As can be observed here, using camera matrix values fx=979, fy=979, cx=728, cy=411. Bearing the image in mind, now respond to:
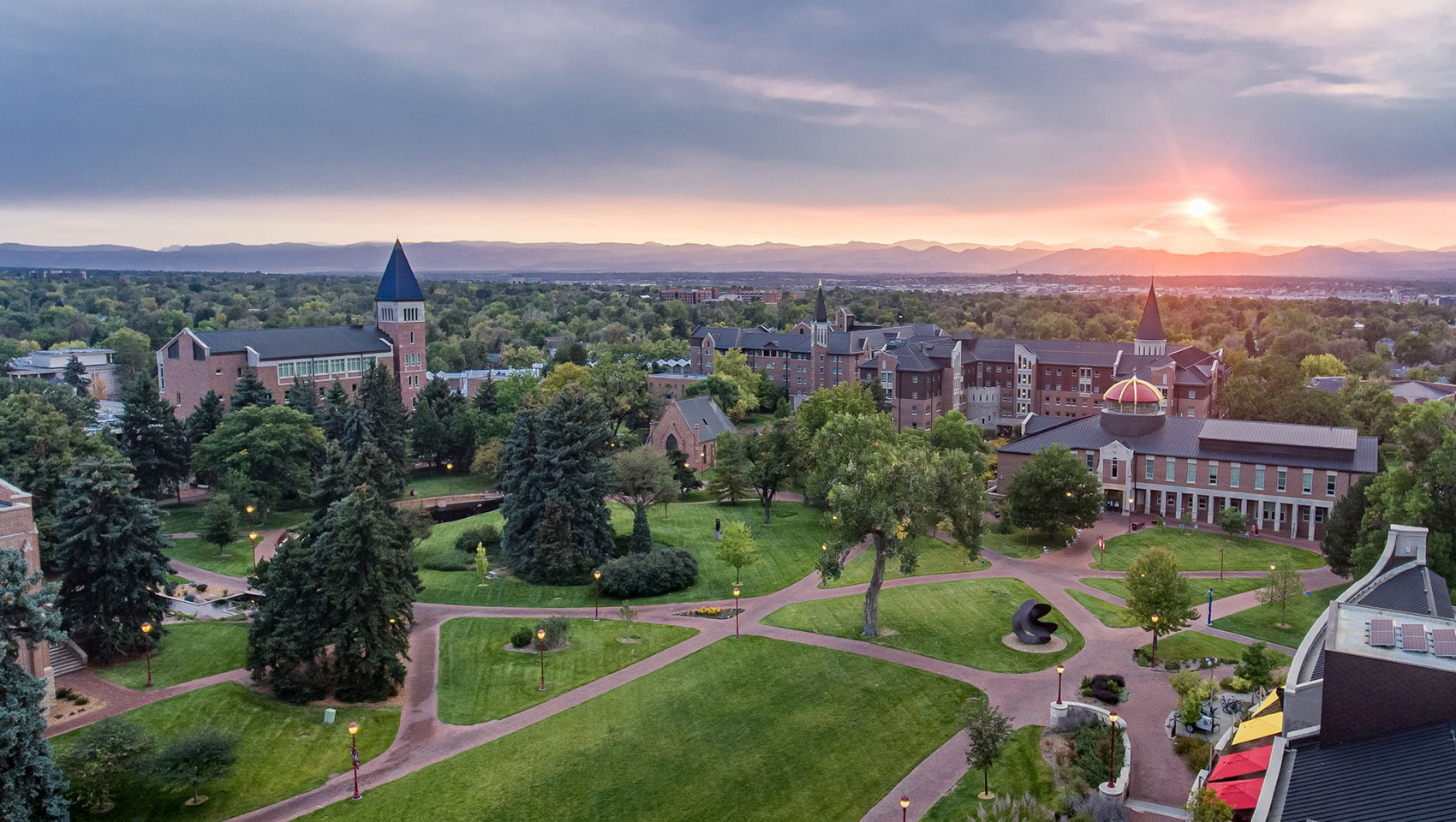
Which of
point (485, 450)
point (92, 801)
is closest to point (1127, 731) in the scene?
point (92, 801)

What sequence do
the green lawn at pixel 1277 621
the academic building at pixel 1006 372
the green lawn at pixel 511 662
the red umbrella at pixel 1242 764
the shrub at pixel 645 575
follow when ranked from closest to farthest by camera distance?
the red umbrella at pixel 1242 764 → the green lawn at pixel 511 662 → the green lawn at pixel 1277 621 → the shrub at pixel 645 575 → the academic building at pixel 1006 372

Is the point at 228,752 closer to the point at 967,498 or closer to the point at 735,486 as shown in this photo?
the point at 967,498

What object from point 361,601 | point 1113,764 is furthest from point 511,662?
point 1113,764

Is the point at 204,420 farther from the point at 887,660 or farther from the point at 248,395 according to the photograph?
the point at 887,660

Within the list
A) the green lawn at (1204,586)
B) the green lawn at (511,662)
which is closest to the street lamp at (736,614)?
the green lawn at (511,662)

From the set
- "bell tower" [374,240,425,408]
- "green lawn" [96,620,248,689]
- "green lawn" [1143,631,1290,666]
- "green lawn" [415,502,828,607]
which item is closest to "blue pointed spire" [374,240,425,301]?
"bell tower" [374,240,425,408]

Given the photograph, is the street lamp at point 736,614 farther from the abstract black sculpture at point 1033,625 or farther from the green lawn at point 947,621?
the abstract black sculpture at point 1033,625
